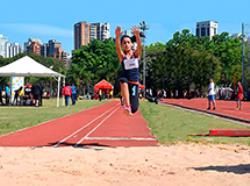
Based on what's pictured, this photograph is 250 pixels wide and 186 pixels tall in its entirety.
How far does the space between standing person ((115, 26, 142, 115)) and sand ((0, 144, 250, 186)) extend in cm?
96

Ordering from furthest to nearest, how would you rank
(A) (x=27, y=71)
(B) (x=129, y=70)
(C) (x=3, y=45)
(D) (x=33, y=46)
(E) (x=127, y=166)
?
(D) (x=33, y=46) < (C) (x=3, y=45) < (A) (x=27, y=71) < (B) (x=129, y=70) < (E) (x=127, y=166)

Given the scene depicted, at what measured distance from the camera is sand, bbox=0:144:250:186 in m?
7.17

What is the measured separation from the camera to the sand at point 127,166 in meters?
7.17

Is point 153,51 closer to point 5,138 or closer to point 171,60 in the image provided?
point 171,60

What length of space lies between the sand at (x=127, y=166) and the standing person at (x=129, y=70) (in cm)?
96

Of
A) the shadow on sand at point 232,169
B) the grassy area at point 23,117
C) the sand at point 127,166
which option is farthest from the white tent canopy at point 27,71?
the shadow on sand at point 232,169

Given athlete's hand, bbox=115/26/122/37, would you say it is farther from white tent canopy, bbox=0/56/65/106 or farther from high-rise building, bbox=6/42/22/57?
high-rise building, bbox=6/42/22/57

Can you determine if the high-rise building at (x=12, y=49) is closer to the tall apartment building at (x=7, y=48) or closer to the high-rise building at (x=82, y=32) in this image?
the tall apartment building at (x=7, y=48)

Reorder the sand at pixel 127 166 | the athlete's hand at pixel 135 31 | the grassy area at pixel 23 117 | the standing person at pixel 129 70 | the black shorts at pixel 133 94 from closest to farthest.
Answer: the sand at pixel 127 166, the standing person at pixel 129 70, the black shorts at pixel 133 94, the athlete's hand at pixel 135 31, the grassy area at pixel 23 117

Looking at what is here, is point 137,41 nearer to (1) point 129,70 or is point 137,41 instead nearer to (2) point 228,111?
(1) point 129,70

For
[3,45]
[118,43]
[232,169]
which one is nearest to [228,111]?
[118,43]

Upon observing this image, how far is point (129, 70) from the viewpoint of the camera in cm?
1071

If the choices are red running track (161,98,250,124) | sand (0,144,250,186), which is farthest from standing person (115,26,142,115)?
red running track (161,98,250,124)

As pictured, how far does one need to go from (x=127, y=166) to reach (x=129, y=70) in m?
2.80
